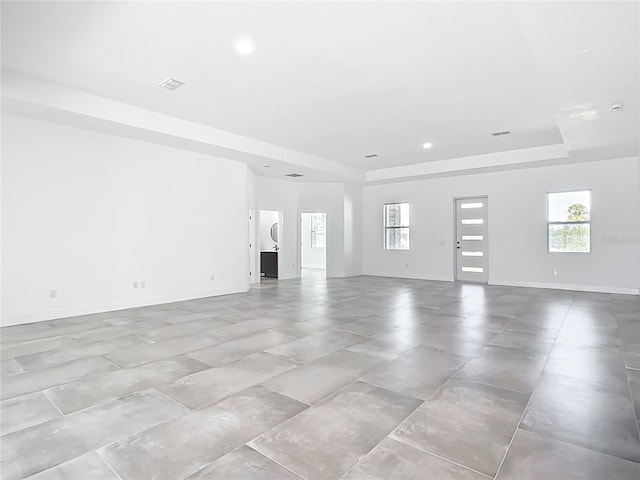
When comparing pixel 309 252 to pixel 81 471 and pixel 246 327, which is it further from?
pixel 81 471

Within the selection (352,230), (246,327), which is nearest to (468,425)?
(246,327)

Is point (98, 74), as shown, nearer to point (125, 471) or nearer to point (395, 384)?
point (125, 471)

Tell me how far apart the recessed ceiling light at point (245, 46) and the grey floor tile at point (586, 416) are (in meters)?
3.90

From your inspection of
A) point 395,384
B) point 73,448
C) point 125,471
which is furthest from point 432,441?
point 73,448

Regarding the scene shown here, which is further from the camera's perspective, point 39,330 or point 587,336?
point 39,330

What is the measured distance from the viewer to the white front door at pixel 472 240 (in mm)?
9617

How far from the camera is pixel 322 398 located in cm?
271

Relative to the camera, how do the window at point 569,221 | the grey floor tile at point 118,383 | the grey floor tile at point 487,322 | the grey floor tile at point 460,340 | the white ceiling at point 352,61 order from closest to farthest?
the grey floor tile at point 118,383 < the white ceiling at point 352,61 < the grey floor tile at point 460,340 < the grey floor tile at point 487,322 < the window at point 569,221

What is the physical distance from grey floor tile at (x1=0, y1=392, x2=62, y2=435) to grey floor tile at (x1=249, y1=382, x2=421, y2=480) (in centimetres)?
149

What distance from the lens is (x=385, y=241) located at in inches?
446

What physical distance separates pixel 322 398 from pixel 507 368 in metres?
1.77

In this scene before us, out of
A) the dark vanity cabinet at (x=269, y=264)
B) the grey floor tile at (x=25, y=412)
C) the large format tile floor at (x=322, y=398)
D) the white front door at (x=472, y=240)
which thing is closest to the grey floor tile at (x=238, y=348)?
the large format tile floor at (x=322, y=398)

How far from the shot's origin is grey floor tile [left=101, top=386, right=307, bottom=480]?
1.89m

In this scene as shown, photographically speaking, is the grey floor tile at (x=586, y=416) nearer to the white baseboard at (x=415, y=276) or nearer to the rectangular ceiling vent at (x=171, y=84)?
the rectangular ceiling vent at (x=171, y=84)
